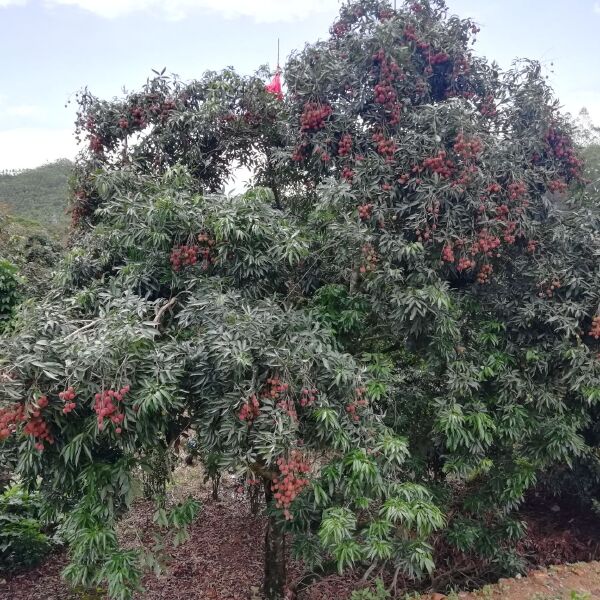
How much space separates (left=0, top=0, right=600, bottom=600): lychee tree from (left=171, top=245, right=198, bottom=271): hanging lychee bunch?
0.02m

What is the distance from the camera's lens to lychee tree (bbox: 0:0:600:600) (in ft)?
8.01

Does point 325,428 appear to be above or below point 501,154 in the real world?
below

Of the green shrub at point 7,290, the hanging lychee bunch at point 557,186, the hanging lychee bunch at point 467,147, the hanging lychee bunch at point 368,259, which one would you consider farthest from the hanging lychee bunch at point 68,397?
the green shrub at point 7,290

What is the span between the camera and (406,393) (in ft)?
13.0

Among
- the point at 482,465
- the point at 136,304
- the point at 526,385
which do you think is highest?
the point at 136,304

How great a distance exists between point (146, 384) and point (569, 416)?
2834mm

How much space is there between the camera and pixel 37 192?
73.7 ft

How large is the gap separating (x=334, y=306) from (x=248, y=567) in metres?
3.27

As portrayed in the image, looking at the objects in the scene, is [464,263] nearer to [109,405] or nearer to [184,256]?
[184,256]

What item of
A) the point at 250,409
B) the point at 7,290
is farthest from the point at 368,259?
the point at 7,290

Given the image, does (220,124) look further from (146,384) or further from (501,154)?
(146,384)

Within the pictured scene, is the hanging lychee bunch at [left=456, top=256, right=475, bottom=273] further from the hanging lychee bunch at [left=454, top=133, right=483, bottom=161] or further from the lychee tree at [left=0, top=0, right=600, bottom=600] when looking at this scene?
the hanging lychee bunch at [left=454, top=133, right=483, bottom=161]

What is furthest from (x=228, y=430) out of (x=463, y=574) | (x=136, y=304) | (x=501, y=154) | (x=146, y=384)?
(x=463, y=574)

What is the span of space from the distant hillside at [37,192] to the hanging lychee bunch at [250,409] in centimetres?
1796
